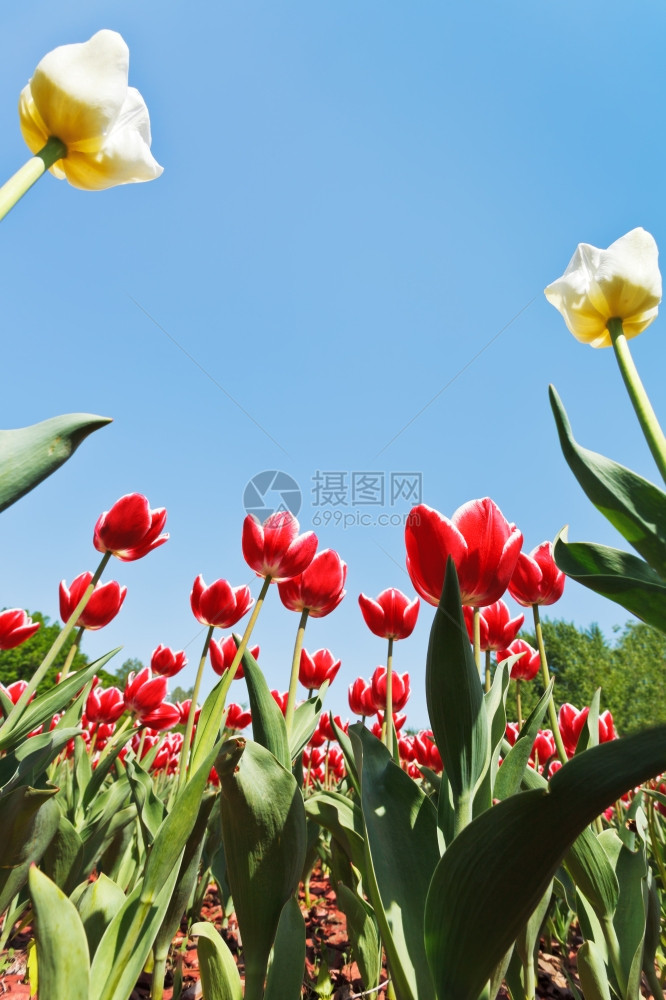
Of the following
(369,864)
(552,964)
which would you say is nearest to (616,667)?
(552,964)

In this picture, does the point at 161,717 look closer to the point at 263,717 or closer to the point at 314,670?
the point at 314,670

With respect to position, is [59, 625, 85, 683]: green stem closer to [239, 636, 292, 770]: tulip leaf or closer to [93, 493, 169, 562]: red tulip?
[93, 493, 169, 562]: red tulip

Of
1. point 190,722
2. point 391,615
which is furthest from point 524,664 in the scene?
point 190,722

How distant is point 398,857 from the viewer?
2.85 ft

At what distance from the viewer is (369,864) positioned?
85cm

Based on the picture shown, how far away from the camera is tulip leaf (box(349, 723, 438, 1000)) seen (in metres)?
0.80

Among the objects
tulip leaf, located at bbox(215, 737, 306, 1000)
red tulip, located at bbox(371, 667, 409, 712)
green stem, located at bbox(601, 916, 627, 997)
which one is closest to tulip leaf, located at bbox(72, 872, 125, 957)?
tulip leaf, located at bbox(215, 737, 306, 1000)

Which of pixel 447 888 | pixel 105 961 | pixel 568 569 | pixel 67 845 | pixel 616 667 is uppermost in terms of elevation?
pixel 616 667

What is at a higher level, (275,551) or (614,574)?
(275,551)

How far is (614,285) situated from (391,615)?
134 centimetres

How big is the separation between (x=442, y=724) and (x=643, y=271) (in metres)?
1.07

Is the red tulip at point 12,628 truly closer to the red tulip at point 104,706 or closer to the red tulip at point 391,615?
the red tulip at point 104,706

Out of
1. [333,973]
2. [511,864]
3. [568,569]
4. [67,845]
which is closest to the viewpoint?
[511,864]

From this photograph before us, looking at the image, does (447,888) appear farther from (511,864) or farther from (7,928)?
(7,928)
